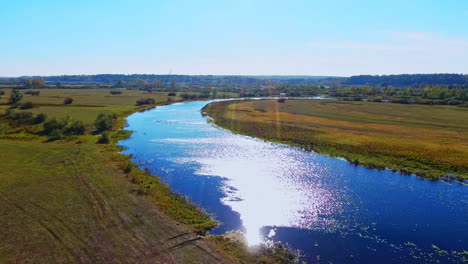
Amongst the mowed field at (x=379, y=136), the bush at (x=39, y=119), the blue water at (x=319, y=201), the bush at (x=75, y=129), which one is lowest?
the blue water at (x=319, y=201)

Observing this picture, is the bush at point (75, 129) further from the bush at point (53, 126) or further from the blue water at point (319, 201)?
the blue water at point (319, 201)

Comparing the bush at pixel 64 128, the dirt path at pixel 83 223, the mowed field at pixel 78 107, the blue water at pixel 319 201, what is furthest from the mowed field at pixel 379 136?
the mowed field at pixel 78 107

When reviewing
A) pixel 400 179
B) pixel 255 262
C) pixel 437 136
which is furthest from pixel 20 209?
pixel 437 136

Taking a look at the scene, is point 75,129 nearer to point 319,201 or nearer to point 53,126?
point 53,126

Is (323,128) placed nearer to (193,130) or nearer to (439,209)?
(193,130)

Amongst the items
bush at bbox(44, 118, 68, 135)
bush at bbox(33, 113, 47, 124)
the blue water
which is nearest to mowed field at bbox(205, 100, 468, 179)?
the blue water

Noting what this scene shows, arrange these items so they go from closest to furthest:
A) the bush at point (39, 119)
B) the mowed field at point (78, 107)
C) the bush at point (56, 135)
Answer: the bush at point (56, 135), the bush at point (39, 119), the mowed field at point (78, 107)

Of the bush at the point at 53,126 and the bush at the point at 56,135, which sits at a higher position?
the bush at the point at 53,126
